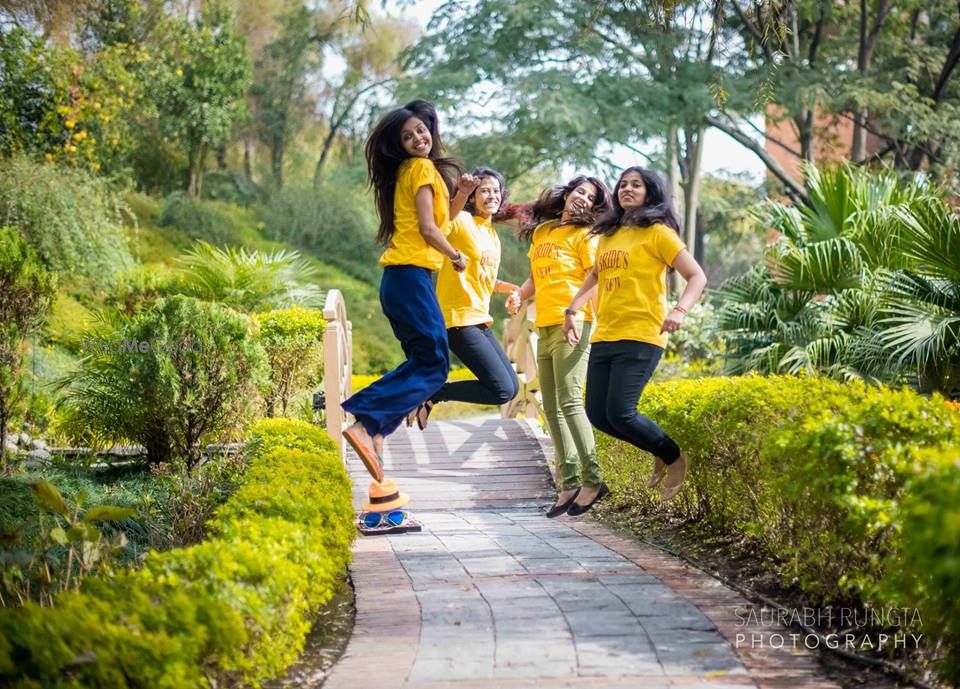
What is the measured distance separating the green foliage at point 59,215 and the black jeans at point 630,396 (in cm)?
1037

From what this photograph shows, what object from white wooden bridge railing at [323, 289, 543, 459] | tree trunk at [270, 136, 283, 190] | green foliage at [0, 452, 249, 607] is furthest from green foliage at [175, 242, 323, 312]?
tree trunk at [270, 136, 283, 190]

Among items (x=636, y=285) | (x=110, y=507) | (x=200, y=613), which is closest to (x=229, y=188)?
(x=636, y=285)

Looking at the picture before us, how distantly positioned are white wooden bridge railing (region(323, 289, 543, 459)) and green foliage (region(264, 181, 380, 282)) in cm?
1349

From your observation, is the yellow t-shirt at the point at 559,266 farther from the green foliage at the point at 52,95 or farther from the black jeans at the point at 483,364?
the green foliage at the point at 52,95

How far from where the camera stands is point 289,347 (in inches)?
403

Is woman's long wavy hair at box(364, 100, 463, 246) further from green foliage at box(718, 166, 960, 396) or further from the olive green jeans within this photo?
green foliage at box(718, 166, 960, 396)

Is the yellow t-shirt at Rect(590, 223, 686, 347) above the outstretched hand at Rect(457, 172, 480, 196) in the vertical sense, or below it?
below

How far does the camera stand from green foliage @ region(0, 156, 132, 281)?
14102mm

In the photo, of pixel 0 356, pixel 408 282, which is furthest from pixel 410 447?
pixel 408 282

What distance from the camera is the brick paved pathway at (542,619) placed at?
11.4 ft

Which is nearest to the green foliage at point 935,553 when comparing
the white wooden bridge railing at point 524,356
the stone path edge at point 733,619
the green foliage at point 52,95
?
the stone path edge at point 733,619

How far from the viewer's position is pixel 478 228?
6.69 m

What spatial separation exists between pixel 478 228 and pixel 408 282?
114cm

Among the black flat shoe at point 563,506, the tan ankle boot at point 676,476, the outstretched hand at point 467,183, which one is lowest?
the black flat shoe at point 563,506
